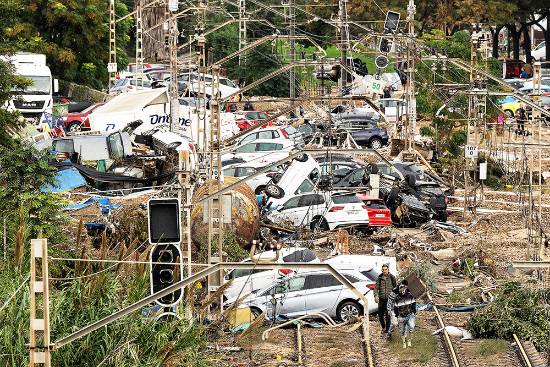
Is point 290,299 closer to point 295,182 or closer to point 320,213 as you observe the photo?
point 320,213

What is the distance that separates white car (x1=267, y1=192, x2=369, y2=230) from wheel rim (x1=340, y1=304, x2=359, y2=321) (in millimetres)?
9487

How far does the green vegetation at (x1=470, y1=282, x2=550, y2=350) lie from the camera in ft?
94.7

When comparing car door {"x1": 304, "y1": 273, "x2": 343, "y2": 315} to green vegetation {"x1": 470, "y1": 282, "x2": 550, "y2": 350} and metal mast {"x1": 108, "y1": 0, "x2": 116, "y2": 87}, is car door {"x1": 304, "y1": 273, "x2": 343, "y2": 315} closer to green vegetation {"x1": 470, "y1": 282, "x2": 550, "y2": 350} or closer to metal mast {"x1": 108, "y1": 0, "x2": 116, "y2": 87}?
green vegetation {"x1": 470, "y1": 282, "x2": 550, "y2": 350}

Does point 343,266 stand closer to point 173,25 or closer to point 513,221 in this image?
point 513,221

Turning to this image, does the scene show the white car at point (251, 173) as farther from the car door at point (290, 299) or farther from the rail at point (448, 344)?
the rail at point (448, 344)

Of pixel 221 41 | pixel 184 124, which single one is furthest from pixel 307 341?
pixel 221 41

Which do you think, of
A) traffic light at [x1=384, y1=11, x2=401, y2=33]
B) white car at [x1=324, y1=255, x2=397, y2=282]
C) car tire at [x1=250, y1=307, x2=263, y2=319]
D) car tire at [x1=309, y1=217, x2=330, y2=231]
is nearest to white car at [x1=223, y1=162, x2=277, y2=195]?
car tire at [x1=309, y1=217, x2=330, y2=231]

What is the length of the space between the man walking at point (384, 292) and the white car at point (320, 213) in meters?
11.6

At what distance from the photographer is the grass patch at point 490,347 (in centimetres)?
2777

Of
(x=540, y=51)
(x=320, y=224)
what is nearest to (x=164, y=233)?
(x=320, y=224)

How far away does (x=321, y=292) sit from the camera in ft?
101

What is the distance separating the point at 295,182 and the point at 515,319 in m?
13.6

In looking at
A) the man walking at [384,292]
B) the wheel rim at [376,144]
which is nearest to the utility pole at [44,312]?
the man walking at [384,292]

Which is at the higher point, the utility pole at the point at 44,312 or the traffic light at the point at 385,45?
the traffic light at the point at 385,45
